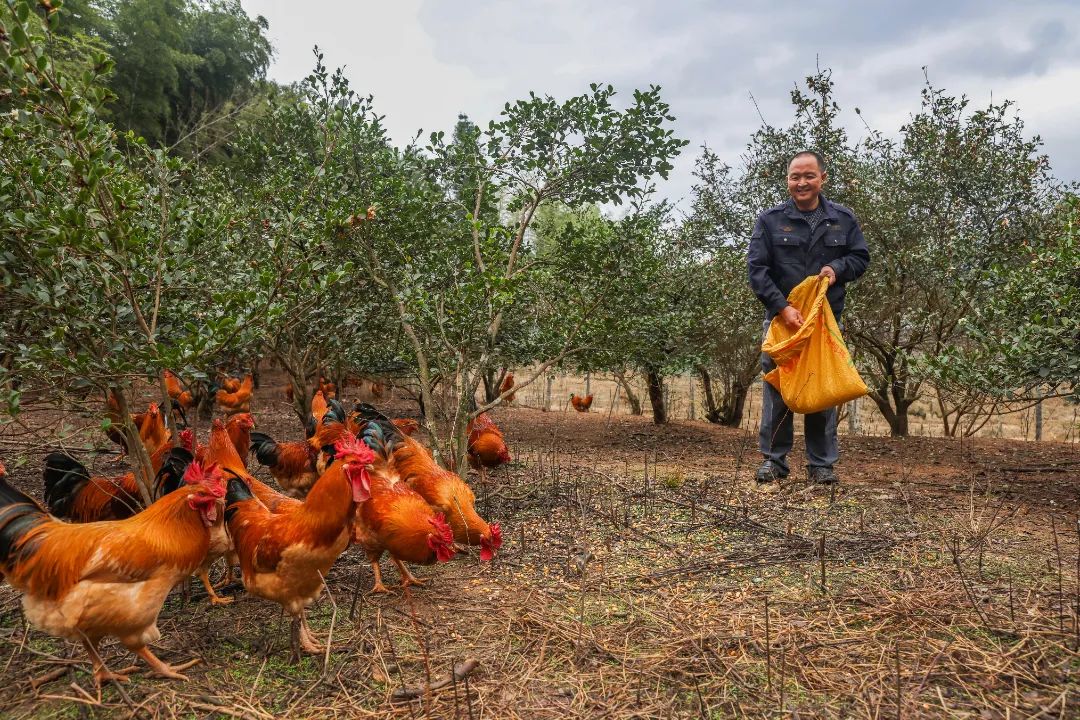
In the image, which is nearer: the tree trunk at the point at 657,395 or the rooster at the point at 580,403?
the tree trunk at the point at 657,395

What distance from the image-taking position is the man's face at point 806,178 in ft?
16.3

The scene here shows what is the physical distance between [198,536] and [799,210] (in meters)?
4.82

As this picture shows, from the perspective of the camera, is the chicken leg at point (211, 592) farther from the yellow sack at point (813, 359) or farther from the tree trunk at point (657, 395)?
the tree trunk at point (657, 395)

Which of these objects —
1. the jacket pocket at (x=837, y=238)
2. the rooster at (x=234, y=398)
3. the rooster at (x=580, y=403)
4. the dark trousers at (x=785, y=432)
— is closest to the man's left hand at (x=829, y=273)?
the jacket pocket at (x=837, y=238)

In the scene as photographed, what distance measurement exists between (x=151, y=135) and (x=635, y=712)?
22.2m

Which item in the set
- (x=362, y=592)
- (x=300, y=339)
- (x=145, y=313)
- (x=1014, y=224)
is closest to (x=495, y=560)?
(x=362, y=592)

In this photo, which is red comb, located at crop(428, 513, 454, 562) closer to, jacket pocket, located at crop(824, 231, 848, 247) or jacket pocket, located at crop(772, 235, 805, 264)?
jacket pocket, located at crop(772, 235, 805, 264)

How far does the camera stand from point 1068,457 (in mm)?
7102

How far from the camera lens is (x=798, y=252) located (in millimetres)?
5125

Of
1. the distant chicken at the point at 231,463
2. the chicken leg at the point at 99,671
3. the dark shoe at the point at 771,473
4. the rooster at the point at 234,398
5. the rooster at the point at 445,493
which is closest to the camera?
the chicken leg at the point at 99,671

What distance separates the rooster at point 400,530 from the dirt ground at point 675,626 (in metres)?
0.22

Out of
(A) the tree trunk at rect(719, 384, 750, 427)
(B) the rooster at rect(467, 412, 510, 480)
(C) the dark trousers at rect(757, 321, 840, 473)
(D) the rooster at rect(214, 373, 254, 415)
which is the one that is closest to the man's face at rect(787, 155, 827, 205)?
(C) the dark trousers at rect(757, 321, 840, 473)

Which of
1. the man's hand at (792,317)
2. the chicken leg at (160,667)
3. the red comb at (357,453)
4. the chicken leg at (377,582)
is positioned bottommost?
the chicken leg at (160,667)

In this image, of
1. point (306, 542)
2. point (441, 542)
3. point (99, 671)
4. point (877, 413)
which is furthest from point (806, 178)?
point (877, 413)
